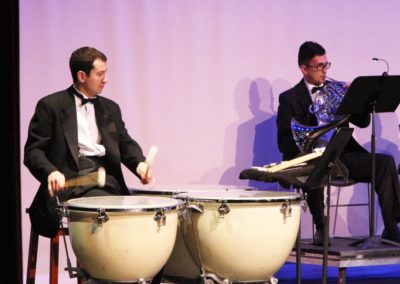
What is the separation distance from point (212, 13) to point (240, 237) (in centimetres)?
237

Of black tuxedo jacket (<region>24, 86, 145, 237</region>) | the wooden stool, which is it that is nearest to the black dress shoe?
black tuxedo jacket (<region>24, 86, 145, 237</region>)

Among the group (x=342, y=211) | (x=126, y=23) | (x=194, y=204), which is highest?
(x=126, y=23)

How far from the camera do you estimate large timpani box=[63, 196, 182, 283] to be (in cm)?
293

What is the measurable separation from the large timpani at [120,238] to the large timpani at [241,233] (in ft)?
0.81

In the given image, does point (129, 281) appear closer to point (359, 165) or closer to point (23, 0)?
point (359, 165)

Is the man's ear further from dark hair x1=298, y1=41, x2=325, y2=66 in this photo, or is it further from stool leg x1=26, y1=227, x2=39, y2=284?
dark hair x1=298, y1=41, x2=325, y2=66

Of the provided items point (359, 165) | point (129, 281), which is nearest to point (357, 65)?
point (359, 165)

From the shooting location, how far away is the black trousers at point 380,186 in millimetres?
4445

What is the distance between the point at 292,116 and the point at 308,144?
34 centimetres

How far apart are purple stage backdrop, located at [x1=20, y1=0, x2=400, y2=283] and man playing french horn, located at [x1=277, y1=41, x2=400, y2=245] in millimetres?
622

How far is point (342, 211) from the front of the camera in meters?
5.59

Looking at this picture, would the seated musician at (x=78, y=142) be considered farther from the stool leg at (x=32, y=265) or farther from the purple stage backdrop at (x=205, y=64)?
the purple stage backdrop at (x=205, y=64)

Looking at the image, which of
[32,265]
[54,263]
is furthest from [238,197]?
[32,265]

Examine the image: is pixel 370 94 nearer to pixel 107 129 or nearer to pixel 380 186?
pixel 380 186
